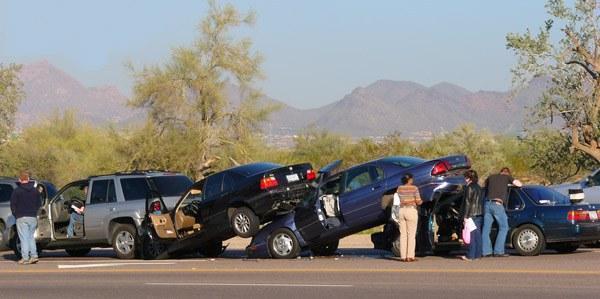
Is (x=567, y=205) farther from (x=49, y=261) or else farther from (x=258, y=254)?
(x=49, y=261)

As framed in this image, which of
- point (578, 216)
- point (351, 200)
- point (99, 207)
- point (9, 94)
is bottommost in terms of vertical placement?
point (578, 216)

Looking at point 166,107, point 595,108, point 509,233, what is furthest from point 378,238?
point 166,107

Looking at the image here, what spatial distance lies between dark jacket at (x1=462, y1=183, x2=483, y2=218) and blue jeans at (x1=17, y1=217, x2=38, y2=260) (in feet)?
28.9

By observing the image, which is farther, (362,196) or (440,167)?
(362,196)

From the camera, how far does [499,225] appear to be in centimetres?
2050

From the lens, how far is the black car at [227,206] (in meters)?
22.0

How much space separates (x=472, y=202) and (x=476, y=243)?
0.72 meters

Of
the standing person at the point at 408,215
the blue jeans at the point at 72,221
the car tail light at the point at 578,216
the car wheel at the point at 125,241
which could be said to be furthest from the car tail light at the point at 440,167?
the blue jeans at the point at 72,221

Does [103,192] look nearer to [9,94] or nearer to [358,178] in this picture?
[358,178]

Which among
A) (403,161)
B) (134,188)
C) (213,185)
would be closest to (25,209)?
Result: (134,188)

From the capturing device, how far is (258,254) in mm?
22078

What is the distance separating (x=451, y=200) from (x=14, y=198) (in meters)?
8.77

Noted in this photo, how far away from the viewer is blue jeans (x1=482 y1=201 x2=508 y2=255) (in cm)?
2045

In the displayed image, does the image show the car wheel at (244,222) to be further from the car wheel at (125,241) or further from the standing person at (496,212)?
the standing person at (496,212)
